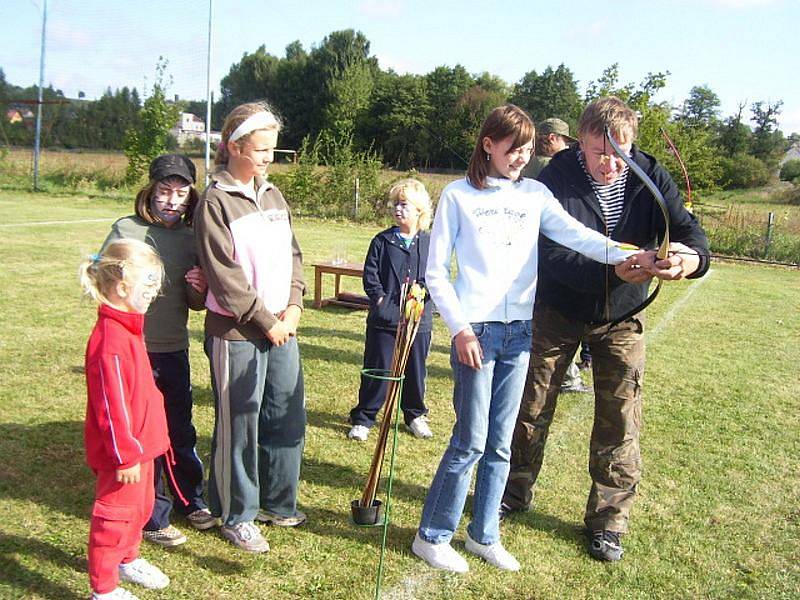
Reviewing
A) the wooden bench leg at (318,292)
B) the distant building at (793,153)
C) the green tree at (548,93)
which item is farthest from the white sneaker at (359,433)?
the distant building at (793,153)

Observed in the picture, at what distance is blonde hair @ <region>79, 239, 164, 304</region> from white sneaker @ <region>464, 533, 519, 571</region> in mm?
1913

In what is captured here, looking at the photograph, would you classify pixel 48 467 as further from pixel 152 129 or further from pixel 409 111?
pixel 409 111

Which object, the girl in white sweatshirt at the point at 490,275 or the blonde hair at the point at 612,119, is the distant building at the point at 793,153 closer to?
the blonde hair at the point at 612,119

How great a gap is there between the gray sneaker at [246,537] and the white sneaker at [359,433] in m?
1.48

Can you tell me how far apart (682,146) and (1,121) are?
21745 millimetres

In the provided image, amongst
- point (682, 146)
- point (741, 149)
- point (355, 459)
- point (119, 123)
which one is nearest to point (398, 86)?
point (741, 149)

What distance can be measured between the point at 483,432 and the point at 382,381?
1.98m

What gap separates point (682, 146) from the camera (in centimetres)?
1994

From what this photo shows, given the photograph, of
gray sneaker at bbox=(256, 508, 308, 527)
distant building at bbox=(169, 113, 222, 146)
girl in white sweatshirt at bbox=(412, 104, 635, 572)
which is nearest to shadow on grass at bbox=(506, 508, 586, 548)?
girl in white sweatshirt at bbox=(412, 104, 635, 572)

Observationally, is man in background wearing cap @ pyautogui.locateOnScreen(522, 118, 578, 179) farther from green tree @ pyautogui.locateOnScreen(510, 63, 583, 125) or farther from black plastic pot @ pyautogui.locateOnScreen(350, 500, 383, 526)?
green tree @ pyautogui.locateOnScreen(510, 63, 583, 125)

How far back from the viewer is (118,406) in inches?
102

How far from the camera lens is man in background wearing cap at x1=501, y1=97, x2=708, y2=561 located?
10.7 feet

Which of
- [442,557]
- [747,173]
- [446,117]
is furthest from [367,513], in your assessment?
[747,173]

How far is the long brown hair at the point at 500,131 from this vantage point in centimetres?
289
